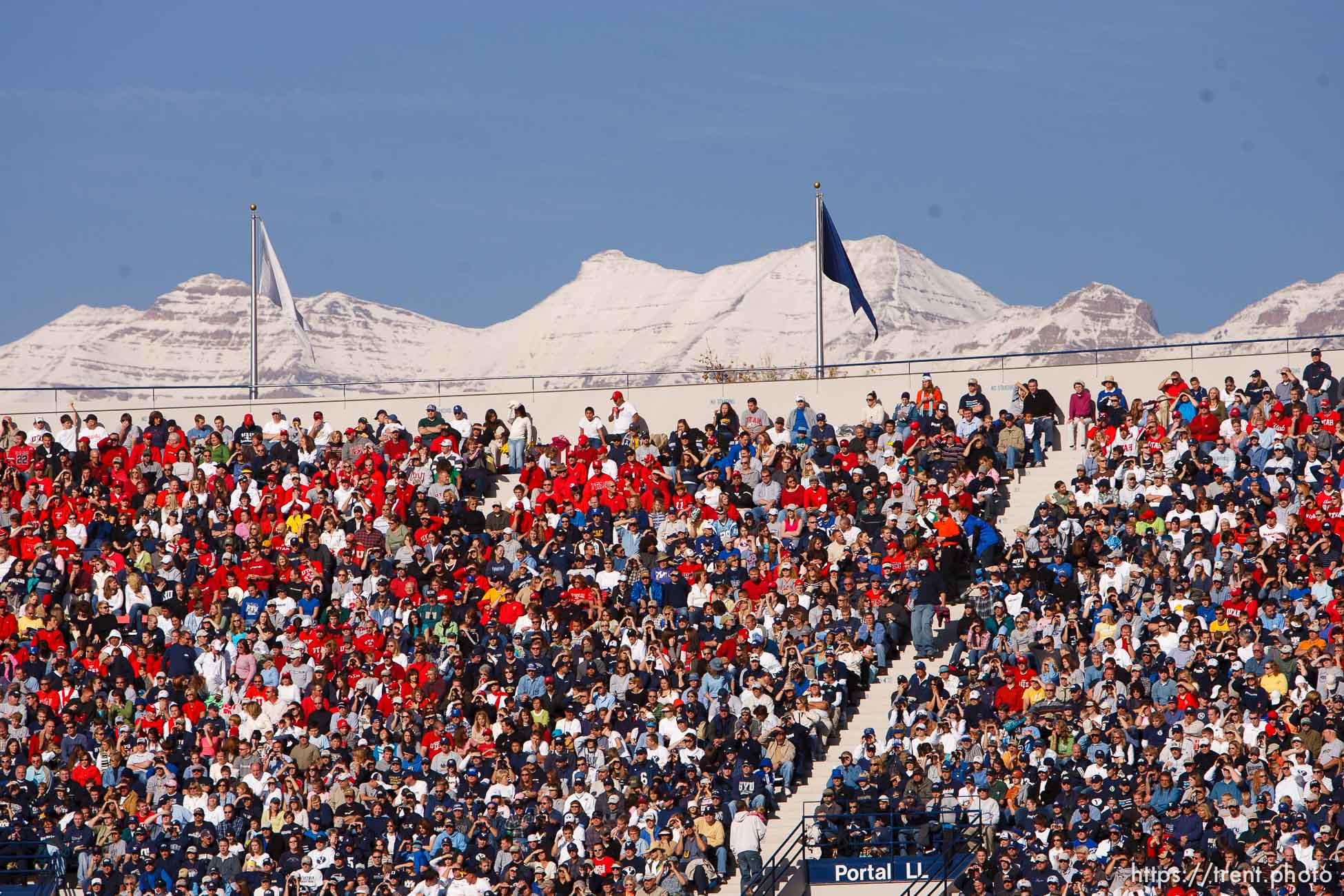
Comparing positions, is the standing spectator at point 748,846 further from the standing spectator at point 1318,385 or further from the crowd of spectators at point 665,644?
the standing spectator at point 1318,385

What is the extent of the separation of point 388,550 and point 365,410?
7.41m

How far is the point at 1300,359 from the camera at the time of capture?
31.7 metres

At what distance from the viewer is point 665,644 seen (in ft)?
82.3

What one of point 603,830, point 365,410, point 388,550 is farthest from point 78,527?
point 603,830

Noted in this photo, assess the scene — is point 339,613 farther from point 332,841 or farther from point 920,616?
point 920,616

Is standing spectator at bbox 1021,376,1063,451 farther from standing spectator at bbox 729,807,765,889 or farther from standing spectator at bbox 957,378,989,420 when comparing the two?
standing spectator at bbox 729,807,765,889

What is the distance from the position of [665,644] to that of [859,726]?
246 cm

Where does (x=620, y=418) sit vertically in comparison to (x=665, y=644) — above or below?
above

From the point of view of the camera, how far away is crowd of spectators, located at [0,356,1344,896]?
859 inches

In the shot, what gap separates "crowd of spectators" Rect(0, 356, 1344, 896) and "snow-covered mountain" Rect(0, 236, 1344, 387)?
10604cm

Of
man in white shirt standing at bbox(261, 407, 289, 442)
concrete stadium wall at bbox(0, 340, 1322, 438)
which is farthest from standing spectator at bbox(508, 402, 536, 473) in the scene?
man in white shirt standing at bbox(261, 407, 289, 442)

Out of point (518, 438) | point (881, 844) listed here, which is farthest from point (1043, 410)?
point (881, 844)

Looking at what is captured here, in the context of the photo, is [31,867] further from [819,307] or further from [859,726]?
[819,307]

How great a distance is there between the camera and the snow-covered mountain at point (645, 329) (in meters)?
144
